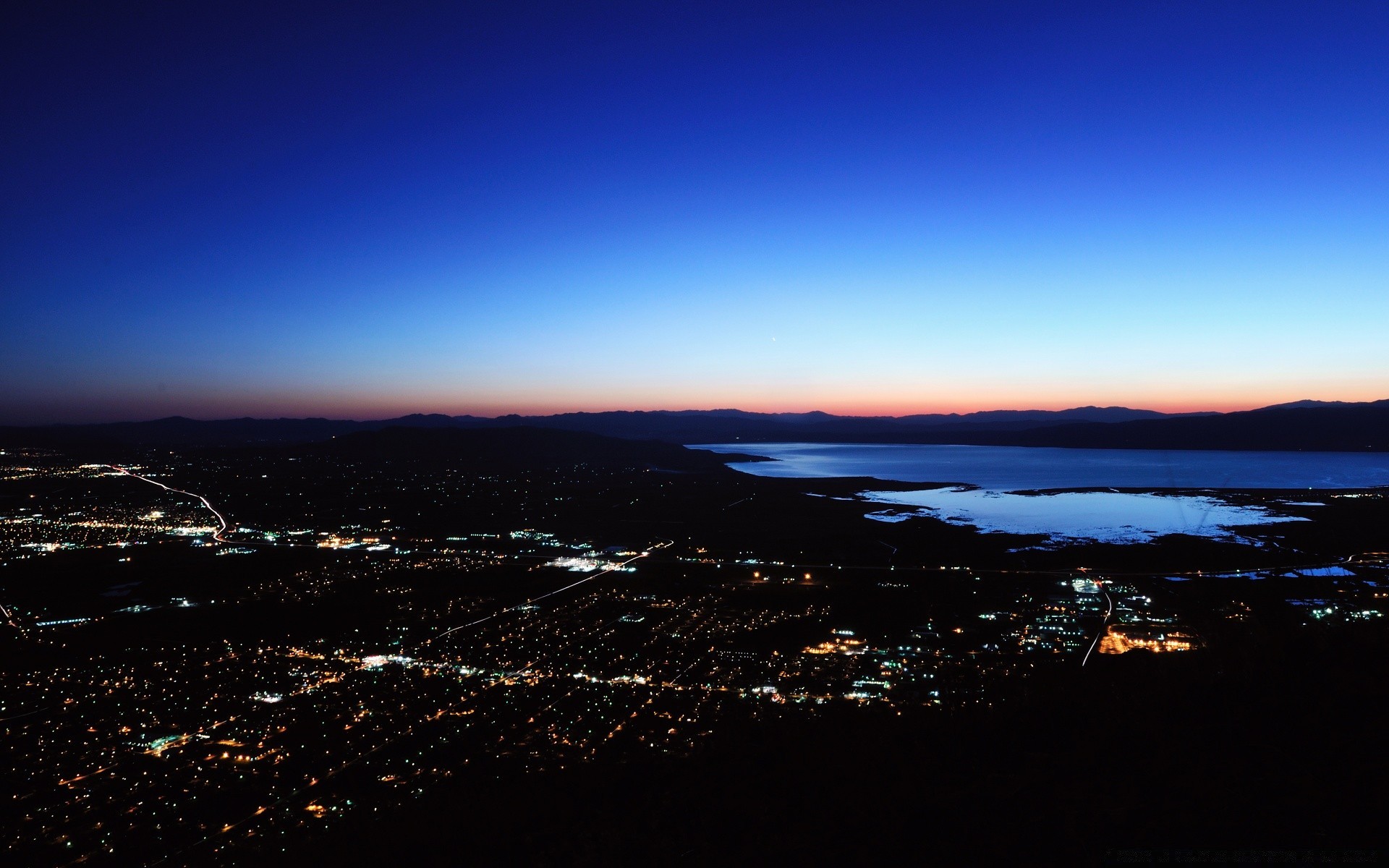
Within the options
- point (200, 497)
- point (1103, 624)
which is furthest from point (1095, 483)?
point (200, 497)

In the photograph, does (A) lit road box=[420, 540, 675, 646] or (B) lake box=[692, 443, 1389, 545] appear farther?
(B) lake box=[692, 443, 1389, 545]

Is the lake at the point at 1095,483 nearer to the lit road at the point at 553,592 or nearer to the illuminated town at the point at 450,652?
the illuminated town at the point at 450,652

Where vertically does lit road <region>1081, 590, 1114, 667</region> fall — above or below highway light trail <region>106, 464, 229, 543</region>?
above

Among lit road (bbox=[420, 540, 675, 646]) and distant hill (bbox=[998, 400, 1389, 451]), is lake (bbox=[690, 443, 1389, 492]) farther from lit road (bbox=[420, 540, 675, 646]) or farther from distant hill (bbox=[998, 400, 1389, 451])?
lit road (bbox=[420, 540, 675, 646])

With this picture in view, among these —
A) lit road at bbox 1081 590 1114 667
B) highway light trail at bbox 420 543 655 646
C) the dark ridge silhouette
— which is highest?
the dark ridge silhouette

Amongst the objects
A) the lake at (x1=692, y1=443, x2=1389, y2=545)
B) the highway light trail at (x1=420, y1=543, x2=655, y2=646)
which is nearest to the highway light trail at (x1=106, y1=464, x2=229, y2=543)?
the highway light trail at (x1=420, y1=543, x2=655, y2=646)

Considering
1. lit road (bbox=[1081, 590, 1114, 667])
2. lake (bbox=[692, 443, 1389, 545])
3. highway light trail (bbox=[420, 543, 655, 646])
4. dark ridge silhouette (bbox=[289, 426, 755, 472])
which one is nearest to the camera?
lit road (bbox=[1081, 590, 1114, 667])

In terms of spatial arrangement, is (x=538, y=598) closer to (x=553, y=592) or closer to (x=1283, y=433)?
(x=553, y=592)
